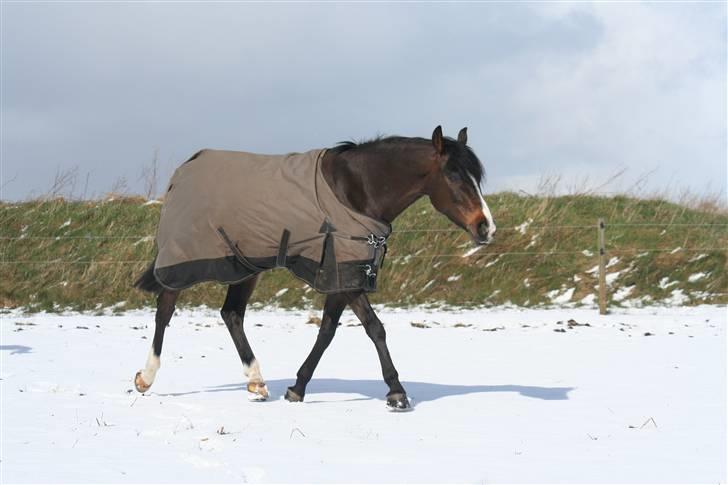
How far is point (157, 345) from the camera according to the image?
19.2 feet

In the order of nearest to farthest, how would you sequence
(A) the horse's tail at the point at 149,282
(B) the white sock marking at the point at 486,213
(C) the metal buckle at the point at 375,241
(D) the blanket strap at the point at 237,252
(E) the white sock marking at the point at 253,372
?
1. (B) the white sock marking at the point at 486,213
2. (C) the metal buckle at the point at 375,241
3. (D) the blanket strap at the point at 237,252
4. (E) the white sock marking at the point at 253,372
5. (A) the horse's tail at the point at 149,282

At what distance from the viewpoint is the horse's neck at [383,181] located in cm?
538

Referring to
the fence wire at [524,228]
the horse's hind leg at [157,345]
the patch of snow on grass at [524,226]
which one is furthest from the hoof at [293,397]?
the patch of snow on grass at [524,226]

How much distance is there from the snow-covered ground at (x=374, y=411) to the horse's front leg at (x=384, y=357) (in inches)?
6.4

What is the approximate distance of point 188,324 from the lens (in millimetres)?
11352

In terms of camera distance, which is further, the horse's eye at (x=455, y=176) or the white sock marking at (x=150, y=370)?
the white sock marking at (x=150, y=370)

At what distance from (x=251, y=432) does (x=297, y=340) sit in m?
5.24

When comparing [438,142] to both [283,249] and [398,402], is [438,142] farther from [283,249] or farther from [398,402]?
[398,402]

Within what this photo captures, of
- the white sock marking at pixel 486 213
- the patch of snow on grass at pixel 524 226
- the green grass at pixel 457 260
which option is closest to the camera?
the white sock marking at pixel 486 213

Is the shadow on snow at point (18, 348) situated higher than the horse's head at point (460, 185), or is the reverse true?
the horse's head at point (460, 185)

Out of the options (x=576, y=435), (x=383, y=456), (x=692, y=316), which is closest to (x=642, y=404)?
(x=576, y=435)

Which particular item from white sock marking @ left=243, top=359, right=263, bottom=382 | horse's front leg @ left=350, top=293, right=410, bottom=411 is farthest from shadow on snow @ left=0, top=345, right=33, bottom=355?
horse's front leg @ left=350, top=293, right=410, bottom=411

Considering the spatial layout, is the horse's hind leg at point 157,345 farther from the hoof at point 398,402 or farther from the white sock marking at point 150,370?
the hoof at point 398,402

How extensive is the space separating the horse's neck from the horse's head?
0.10 m
